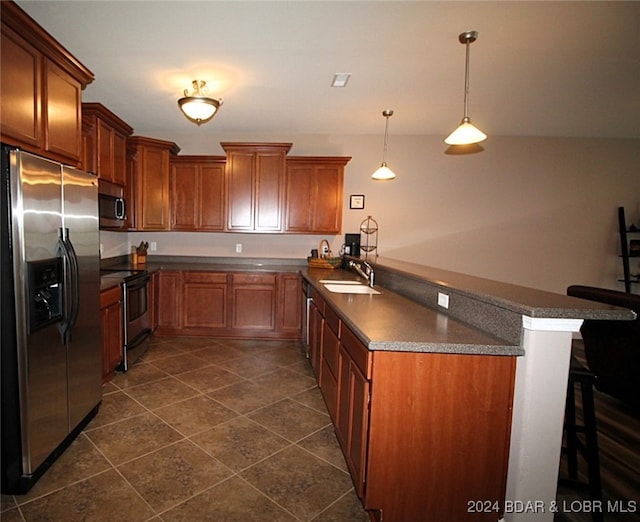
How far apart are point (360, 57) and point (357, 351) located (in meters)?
2.28

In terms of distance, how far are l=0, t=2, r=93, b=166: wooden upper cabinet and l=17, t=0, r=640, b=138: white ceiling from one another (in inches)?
16.6

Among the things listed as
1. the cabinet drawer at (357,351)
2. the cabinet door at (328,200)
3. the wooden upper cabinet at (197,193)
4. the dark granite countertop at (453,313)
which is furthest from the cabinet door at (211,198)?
the cabinet drawer at (357,351)

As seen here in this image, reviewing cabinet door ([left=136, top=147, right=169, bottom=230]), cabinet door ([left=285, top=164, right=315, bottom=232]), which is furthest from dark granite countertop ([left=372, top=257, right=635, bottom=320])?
cabinet door ([left=136, top=147, right=169, bottom=230])

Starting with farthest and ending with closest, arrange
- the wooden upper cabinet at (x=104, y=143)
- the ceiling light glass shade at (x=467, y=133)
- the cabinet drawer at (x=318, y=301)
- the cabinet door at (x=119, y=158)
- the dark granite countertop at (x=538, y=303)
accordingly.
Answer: the cabinet door at (x=119, y=158) < the wooden upper cabinet at (x=104, y=143) < the cabinet drawer at (x=318, y=301) < the ceiling light glass shade at (x=467, y=133) < the dark granite countertop at (x=538, y=303)

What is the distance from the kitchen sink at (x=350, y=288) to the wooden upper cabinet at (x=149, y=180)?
2622 mm

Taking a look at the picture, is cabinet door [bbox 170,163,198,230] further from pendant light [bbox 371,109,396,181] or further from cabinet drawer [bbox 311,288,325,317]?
pendant light [bbox 371,109,396,181]

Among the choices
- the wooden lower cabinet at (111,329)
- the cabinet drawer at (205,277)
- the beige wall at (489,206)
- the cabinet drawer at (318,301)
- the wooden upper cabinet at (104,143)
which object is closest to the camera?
the cabinet drawer at (318,301)

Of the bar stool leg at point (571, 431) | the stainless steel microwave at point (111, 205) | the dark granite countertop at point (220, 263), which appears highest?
the stainless steel microwave at point (111, 205)

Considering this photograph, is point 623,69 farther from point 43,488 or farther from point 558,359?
point 43,488

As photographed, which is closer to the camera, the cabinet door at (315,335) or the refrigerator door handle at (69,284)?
the refrigerator door handle at (69,284)

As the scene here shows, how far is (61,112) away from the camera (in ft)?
6.91

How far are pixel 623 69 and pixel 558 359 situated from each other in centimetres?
294

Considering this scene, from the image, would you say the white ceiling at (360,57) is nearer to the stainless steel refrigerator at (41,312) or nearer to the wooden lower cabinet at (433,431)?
the stainless steel refrigerator at (41,312)

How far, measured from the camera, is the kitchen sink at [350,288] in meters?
2.75
